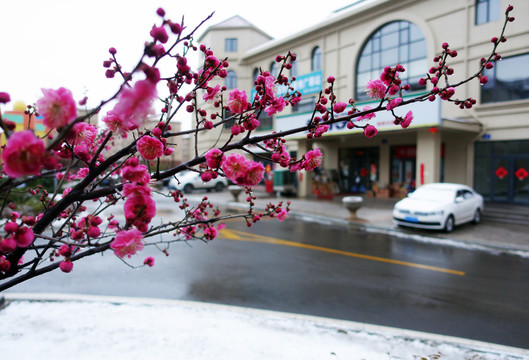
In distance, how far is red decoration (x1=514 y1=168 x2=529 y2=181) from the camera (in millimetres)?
15566

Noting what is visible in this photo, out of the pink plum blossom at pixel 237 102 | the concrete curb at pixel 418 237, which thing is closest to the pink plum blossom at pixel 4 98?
the pink plum blossom at pixel 237 102

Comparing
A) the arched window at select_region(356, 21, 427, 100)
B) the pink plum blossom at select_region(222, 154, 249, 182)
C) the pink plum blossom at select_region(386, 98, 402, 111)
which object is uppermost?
the arched window at select_region(356, 21, 427, 100)

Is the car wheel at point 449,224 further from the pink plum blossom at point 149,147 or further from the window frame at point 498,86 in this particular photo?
the pink plum blossom at point 149,147

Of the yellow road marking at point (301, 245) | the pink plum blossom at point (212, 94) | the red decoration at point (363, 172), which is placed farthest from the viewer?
the red decoration at point (363, 172)

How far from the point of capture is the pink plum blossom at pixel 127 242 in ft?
5.34

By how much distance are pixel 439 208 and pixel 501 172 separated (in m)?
7.40

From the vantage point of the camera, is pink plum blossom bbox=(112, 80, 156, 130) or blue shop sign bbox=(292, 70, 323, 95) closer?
pink plum blossom bbox=(112, 80, 156, 130)

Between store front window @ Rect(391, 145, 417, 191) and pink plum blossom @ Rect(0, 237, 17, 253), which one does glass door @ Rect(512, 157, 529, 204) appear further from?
pink plum blossom @ Rect(0, 237, 17, 253)

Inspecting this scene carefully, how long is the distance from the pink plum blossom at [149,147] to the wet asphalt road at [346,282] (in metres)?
4.14

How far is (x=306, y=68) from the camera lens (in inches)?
992

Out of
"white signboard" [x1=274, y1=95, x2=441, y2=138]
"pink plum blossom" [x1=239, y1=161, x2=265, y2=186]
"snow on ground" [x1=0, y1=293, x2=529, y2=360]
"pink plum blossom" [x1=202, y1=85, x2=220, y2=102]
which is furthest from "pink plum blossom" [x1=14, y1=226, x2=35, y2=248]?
"white signboard" [x1=274, y1=95, x2=441, y2=138]

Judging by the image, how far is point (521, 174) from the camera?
619 inches

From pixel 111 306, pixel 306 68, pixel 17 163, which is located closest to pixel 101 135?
pixel 17 163

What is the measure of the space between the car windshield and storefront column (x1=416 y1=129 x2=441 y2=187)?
3.05 m
